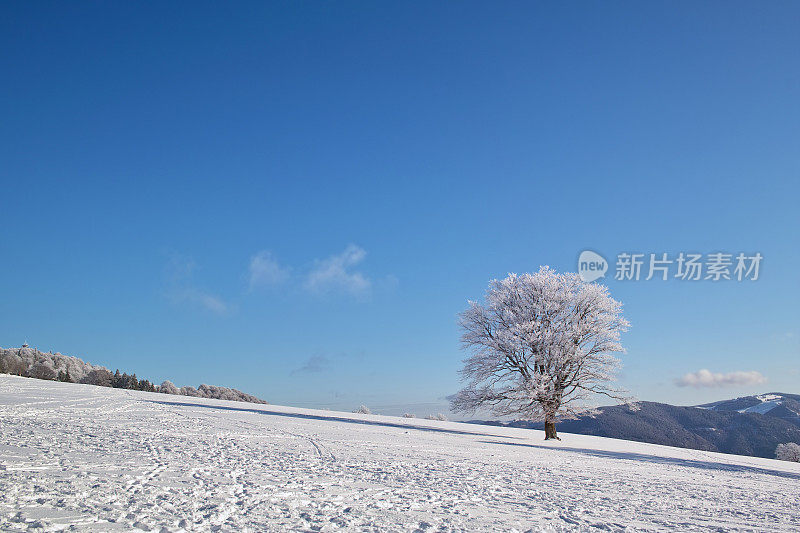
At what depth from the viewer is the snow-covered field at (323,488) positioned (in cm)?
658

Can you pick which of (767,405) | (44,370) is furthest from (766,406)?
(44,370)

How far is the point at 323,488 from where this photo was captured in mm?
8602

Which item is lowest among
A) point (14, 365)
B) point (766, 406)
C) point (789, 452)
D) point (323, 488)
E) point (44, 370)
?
point (44, 370)

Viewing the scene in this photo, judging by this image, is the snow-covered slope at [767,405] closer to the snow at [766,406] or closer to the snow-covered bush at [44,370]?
the snow at [766,406]

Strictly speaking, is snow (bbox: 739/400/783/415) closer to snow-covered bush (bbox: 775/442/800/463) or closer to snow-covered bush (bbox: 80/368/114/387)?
snow-covered bush (bbox: 775/442/800/463)

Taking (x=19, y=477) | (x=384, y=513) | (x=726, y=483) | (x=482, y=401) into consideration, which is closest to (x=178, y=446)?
(x=19, y=477)

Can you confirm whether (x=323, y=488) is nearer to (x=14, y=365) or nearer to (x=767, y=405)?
(x=14, y=365)

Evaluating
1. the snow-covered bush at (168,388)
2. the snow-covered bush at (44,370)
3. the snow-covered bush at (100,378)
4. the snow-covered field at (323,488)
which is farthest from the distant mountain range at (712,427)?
the snow-covered bush at (44,370)

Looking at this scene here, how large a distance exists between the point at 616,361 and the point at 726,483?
14459 mm

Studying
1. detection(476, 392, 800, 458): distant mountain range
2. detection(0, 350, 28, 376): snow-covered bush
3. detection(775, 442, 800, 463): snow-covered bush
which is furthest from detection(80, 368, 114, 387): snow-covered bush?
detection(775, 442, 800, 463): snow-covered bush

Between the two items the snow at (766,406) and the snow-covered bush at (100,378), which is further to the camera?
the snow at (766,406)

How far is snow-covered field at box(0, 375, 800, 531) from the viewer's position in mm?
6582

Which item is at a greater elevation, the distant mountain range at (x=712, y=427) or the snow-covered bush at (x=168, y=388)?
the distant mountain range at (x=712, y=427)

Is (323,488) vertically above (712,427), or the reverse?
(323,488)
